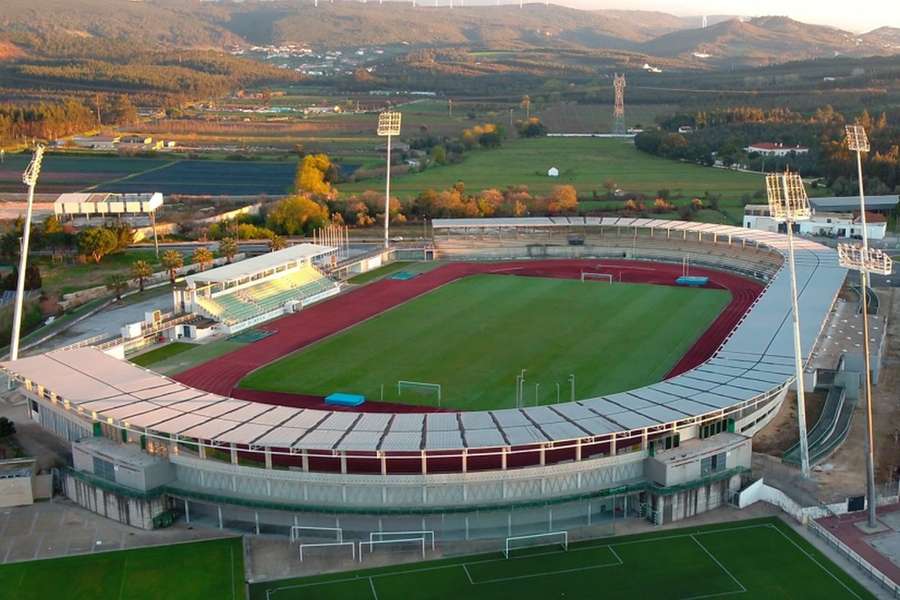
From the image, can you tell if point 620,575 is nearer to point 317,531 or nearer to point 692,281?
point 317,531

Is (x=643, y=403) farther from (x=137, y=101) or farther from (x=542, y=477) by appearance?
(x=137, y=101)

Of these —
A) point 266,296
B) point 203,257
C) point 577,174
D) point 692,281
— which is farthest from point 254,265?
point 577,174

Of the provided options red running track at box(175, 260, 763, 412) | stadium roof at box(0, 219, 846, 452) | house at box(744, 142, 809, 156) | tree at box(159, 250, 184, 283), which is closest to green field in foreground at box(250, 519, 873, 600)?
stadium roof at box(0, 219, 846, 452)

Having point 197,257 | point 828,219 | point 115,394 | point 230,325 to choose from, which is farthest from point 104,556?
point 828,219

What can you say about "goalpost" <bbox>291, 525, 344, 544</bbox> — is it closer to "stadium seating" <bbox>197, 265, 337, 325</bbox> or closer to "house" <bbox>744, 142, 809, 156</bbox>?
"stadium seating" <bbox>197, 265, 337, 325</bbox>

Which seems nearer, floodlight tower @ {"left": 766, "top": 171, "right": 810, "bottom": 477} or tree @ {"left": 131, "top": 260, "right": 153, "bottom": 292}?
floodlight tower @ {"left": 766, "top": 171, "right": 810, "bottom": 477}
